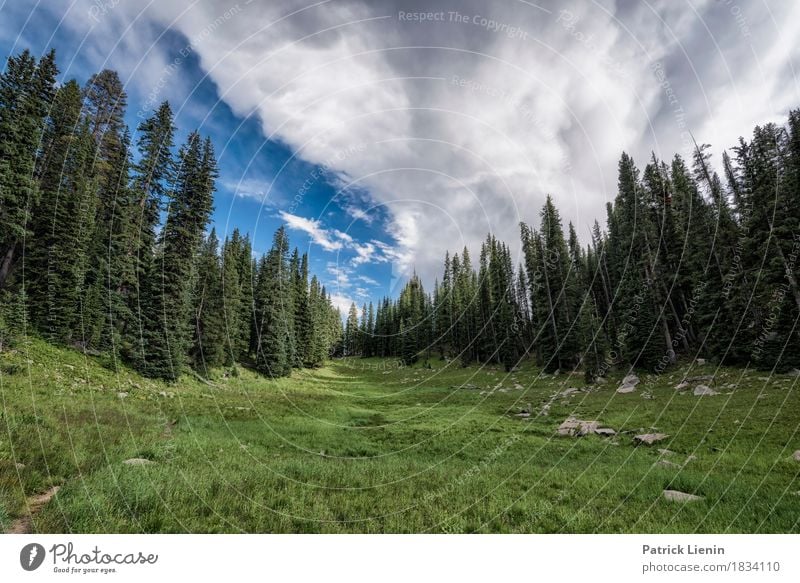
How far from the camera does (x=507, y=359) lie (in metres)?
52.4

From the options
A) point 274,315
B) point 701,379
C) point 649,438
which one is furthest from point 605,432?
point 274,315

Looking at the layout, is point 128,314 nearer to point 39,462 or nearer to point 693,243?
point 39,462

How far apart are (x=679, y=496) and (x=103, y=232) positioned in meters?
39.4

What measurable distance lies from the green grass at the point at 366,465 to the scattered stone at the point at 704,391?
1.34 metres

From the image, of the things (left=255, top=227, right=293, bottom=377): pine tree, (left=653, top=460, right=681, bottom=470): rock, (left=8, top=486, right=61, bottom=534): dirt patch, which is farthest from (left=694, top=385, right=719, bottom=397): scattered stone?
(left=255, top=227, right=293, bottom=377): pine tree

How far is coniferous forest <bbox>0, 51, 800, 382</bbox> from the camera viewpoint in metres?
23.4

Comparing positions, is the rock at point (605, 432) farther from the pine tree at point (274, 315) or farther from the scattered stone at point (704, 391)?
the pine tree at point (274, 315)

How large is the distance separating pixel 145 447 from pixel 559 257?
167ft

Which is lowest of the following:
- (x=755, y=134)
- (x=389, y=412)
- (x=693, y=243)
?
(x=389, y=412)

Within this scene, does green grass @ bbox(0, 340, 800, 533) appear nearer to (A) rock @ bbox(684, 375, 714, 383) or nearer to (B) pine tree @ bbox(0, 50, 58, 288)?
(A) rock @ bbox(684, 375, 714, 383)

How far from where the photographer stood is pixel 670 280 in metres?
38.2

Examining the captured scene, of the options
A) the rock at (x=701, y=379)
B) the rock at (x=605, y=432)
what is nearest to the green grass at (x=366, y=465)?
the rock at (x=605, y=432)

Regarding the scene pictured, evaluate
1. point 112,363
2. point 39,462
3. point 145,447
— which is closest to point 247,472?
point 145,447

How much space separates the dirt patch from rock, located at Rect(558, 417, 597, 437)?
17.7 meters
